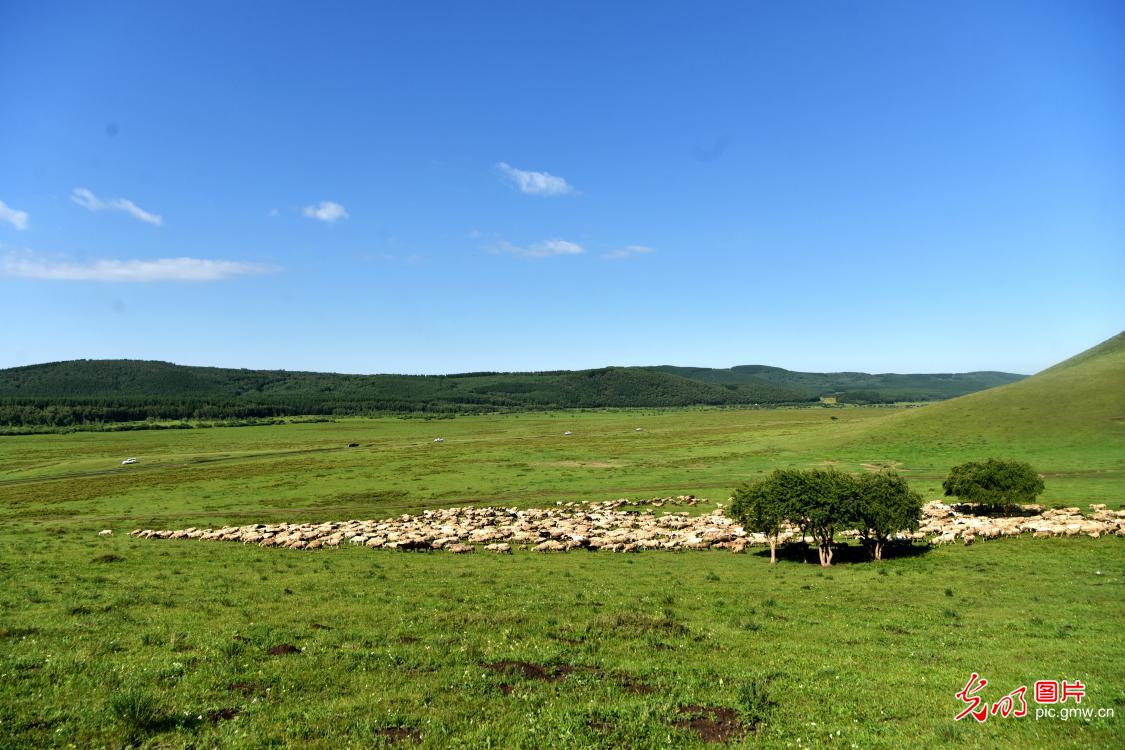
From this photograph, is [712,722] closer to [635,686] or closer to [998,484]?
[635,686]

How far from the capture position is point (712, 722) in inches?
508

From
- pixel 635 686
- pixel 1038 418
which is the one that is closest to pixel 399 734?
pixel 635 686

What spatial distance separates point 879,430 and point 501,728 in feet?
377

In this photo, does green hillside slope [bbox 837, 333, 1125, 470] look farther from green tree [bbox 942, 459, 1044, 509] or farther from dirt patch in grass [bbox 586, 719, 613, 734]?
dirt patch in grass [bbox 586, 719, 613, 734]

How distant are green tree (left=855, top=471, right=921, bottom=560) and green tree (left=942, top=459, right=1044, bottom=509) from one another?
1892 centimetres

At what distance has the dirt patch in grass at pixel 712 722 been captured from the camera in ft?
40.2

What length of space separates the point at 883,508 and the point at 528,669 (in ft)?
101

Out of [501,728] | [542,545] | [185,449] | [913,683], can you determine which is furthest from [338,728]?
[185,449]

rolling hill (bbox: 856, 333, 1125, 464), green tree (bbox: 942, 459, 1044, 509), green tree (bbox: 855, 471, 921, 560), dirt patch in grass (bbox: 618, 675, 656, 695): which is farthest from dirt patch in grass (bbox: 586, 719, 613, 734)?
rolling hill (bbox: 856, 333, 1125, 464)

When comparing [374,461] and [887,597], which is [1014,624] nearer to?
[887,597]

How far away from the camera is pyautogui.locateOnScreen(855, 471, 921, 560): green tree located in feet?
123

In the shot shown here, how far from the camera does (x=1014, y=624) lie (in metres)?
21.6

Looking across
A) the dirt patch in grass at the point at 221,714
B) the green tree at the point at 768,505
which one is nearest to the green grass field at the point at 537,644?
the dirt patch in grass at the point at 221,714

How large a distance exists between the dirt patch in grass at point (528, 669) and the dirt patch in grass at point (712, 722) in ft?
11.9
